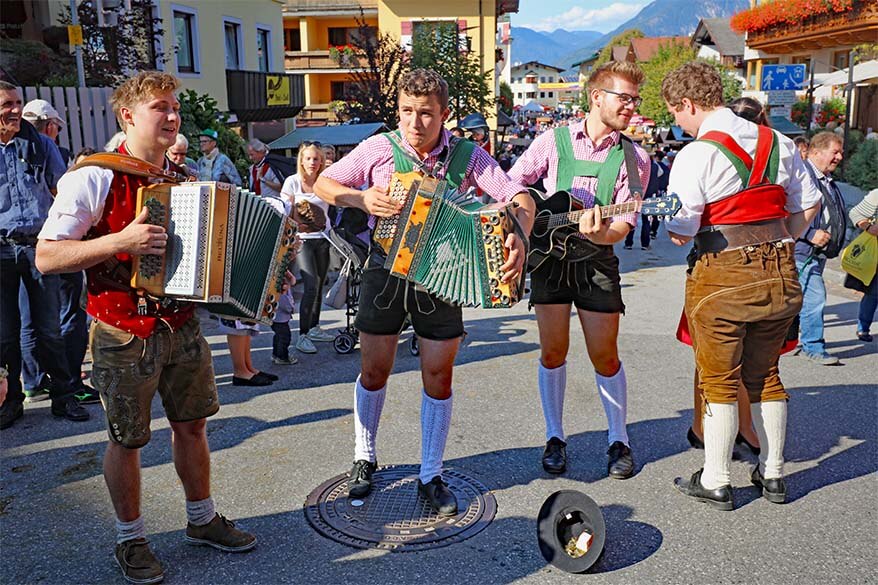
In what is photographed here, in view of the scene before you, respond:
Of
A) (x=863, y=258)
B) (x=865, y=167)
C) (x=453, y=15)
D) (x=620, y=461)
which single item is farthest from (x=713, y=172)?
(x=453, y=15)

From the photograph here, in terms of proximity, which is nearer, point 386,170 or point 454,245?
point 454,245

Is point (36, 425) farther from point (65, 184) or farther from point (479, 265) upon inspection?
point (479, 265)

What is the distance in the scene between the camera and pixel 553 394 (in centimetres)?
457

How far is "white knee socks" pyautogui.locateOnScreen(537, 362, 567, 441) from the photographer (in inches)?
179

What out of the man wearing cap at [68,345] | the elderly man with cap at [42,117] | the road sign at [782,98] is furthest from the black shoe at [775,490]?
the road sign at [782,98]

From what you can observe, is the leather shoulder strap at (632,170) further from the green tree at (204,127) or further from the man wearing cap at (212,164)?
the green tree at (204,127)

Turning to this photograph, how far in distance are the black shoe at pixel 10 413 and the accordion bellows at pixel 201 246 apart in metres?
2.84

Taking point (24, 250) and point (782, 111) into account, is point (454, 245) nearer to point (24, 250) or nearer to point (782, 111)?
point (24, 250)

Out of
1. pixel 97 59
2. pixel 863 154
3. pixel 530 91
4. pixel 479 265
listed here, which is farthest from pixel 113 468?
pixel 530 91

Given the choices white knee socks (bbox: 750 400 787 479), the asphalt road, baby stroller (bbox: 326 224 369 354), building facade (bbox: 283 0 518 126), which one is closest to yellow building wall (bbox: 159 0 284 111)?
A: building facade (bbox: 283 0 518 126)

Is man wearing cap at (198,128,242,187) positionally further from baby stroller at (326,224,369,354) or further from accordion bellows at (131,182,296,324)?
accordion bellows at (131,182,296,324)

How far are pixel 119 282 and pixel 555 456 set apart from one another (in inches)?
103

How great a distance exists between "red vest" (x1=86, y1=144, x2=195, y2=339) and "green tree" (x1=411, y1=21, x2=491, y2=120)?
18785mm

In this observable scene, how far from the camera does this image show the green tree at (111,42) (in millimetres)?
12891
